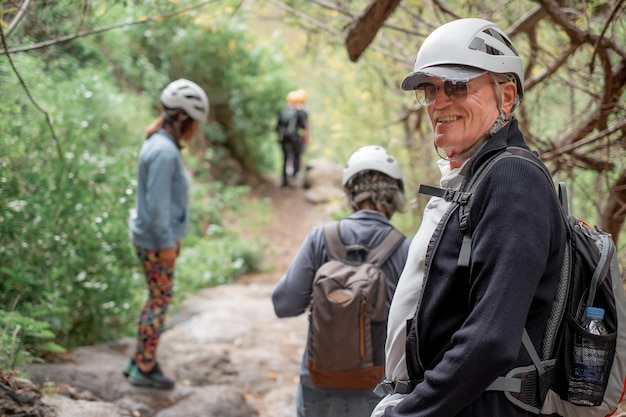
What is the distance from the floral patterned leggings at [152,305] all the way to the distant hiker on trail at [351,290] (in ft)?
5.93

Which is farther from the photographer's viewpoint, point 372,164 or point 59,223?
point 59,223

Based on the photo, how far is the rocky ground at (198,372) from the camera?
12.3ft

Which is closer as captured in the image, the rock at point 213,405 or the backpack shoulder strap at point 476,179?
the backpack shoulder strap at point 476,179

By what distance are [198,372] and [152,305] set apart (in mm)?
1103

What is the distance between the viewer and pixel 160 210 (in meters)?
4.31

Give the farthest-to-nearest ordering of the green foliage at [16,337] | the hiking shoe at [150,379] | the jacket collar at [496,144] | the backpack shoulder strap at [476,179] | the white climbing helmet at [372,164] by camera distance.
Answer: the hiking shoe at [150,379] → the green foliage at [16,337] → the white climbing helmet at [372,164] → the jacket collar at [496,144] → the backpack shoulder strap at [476,179]

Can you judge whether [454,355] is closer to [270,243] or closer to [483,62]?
[483,62]

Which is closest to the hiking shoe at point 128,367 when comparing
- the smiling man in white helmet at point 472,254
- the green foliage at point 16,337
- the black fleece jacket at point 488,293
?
the green foliage at point 16,337

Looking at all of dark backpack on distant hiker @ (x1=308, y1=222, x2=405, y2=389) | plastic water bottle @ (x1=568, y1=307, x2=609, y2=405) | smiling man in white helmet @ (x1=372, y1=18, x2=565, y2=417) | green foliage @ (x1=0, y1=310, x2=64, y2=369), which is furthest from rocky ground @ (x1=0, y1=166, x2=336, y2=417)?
plastic water bottle @ (x1=568, y1=307, x2=609, y2=405)

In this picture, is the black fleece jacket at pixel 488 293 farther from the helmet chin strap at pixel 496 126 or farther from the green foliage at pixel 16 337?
the green foliage at pixel 16 337

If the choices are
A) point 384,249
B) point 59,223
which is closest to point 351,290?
point 384,249

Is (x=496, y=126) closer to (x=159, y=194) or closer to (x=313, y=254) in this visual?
(x=313, y=254)

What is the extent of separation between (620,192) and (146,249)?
3.03 meters

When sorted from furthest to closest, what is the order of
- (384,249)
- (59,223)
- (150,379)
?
1. (59,223)
2. (150,379)
3. (384,249)
